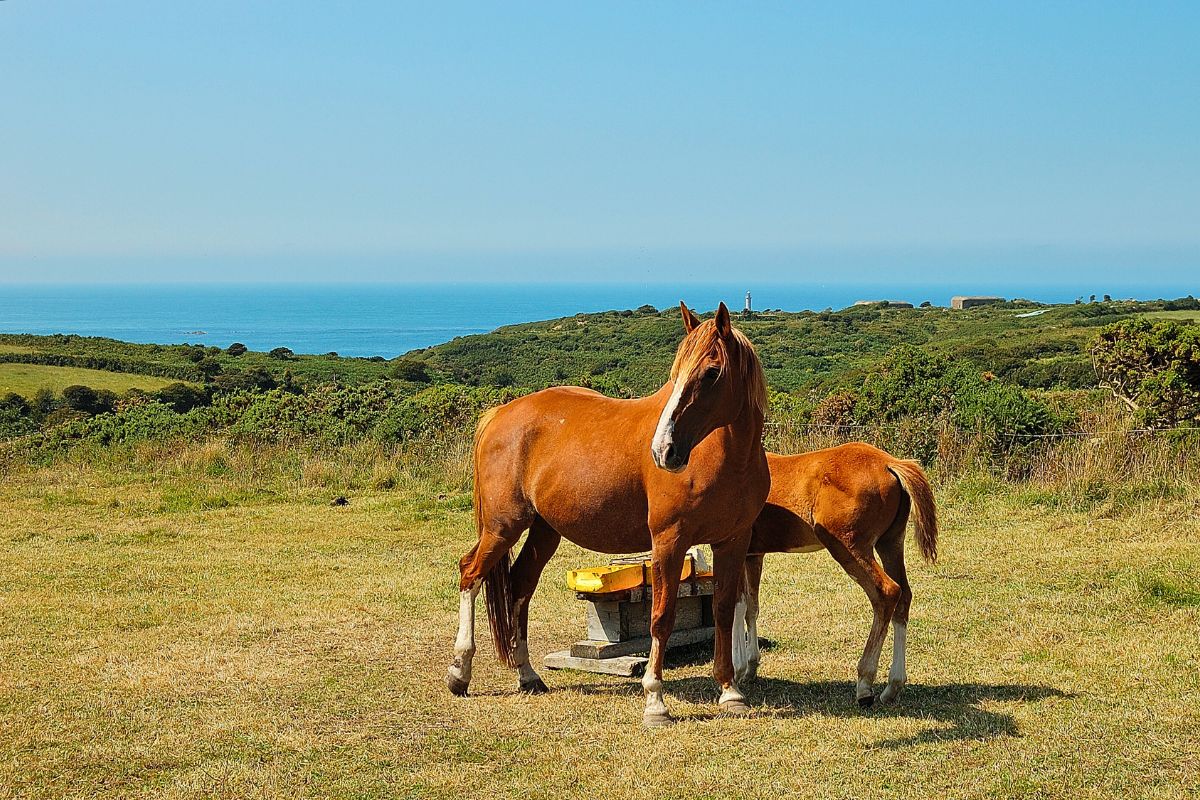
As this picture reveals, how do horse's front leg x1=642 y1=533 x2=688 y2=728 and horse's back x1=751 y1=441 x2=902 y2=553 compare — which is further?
horse's back x1=751 y1=441 x2=902 y2=553

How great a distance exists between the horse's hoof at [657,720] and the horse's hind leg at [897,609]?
136 centimetres

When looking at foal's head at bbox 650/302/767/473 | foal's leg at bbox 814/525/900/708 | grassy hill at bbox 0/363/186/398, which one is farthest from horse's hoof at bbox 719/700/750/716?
grassy hill at bbox 0/363/186/398

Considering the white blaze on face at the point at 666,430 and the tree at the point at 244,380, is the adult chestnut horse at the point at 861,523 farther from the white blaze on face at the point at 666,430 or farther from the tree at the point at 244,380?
the tree at the point at 244,380

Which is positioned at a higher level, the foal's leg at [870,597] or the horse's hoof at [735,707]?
the foal's leg at [870,597]

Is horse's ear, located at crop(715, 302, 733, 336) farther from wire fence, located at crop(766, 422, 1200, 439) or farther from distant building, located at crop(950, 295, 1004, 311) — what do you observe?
distant building, located at crop(950, 295, 1004, 311)

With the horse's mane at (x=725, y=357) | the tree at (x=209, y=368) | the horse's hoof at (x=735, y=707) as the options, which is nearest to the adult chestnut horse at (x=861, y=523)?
the horse's hoof at (x=735, y=707)

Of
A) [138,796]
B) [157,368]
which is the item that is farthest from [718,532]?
[157,368]

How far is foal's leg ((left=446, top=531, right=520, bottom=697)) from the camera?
720 centimetres

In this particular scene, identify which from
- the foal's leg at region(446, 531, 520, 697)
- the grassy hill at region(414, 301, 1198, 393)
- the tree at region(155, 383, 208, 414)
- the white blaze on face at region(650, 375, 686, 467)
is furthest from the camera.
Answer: the tree at region(155, 383, 208, 414)

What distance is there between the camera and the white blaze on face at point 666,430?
5.90m

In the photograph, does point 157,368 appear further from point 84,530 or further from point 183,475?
point 84,530

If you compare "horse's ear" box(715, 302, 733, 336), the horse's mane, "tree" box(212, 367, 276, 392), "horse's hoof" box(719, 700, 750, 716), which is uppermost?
"horse's ear" box(715, 302, 733, 336)

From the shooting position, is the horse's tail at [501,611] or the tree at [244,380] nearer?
the horse's tail at [501,611]

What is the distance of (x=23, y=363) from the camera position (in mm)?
35125
